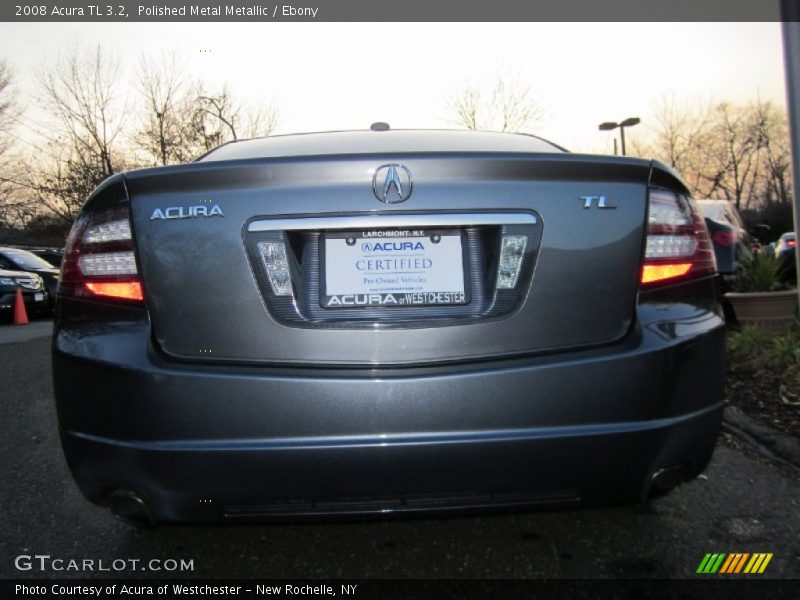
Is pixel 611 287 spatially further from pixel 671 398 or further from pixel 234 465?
pixel 234 465

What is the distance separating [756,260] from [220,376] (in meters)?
5.78

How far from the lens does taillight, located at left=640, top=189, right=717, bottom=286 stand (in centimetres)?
177

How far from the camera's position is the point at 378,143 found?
244 centimetres

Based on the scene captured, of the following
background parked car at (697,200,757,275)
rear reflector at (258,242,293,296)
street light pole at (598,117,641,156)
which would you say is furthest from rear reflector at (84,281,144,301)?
street light pole at (598,117,641,156)

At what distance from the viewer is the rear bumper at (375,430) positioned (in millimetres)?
1601

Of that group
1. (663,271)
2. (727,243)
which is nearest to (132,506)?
(663,271)

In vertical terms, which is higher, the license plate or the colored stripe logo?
the license plate

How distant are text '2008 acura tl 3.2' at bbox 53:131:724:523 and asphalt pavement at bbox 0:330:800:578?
0.40 meters

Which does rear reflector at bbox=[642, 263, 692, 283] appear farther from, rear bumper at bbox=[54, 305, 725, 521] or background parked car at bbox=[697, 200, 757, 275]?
background parked car at bbox=[697, 200, 757, 275]

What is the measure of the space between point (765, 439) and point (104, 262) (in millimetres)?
3125

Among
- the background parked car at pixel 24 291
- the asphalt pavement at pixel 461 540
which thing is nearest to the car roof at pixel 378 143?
the asphalt pavement at pixel 461 540

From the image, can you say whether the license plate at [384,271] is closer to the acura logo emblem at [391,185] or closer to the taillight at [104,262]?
the acura logo emblem at [391,185]

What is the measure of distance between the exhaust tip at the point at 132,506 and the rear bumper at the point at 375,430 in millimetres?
30

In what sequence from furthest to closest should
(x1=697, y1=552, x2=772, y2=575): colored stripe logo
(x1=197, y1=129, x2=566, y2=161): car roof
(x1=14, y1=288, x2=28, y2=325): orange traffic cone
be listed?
(x1=14, y1=288, x2=28, y2=325): orange traffic cone, (x1=197, y1=129, x2=566, y2=161): car roof, (x1=697, y1=552, x2=772, y2=575): colored stripe logo
